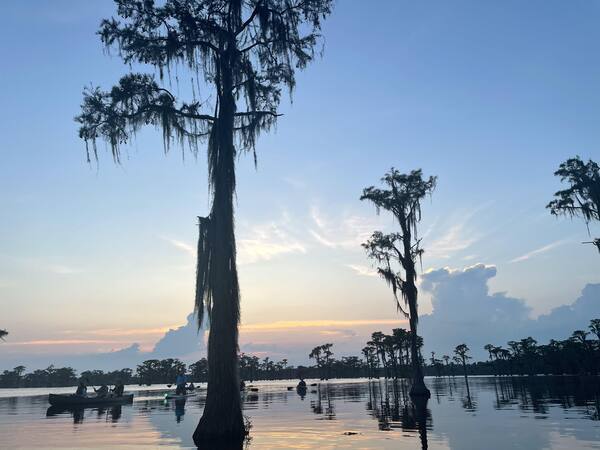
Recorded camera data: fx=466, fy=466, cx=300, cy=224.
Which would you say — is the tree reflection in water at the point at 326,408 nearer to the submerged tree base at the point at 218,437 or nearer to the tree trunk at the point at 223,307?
the submerged tree base at the point at 218,437

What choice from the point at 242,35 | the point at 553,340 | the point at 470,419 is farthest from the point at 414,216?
the point at 553,340

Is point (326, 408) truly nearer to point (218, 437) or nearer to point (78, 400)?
point (218, 437)

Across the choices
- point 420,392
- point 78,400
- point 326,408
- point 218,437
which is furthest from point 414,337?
point 78,400

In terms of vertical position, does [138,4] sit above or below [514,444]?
above

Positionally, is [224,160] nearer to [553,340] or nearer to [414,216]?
[414,216]

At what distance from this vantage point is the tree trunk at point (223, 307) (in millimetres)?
14453

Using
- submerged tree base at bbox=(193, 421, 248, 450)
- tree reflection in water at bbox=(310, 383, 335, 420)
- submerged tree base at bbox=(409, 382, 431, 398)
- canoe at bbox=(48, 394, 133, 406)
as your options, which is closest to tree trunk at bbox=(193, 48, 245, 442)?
submerged tree base at bbox=(193, 421, 248, 450)

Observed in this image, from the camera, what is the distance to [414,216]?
36188 millimetres

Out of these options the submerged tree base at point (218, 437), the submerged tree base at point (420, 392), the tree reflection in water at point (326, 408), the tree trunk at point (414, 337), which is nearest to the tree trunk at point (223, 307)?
the submerged tree base at point (218, 437)

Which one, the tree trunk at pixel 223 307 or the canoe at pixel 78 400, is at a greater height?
the tree trunk at pixel 223 307

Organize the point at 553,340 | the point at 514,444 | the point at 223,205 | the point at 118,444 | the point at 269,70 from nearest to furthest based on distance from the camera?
1. the point at 514,444
2. the point at 118,444
3. the point at 223,205
4. the point at 269,70
5. the point at 553,340

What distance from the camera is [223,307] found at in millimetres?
15422

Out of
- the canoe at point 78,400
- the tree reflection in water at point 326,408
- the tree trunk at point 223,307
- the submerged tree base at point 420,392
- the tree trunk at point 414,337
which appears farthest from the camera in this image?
the tree trunk at point 414,337

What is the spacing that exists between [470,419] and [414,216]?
1944 centimetres
